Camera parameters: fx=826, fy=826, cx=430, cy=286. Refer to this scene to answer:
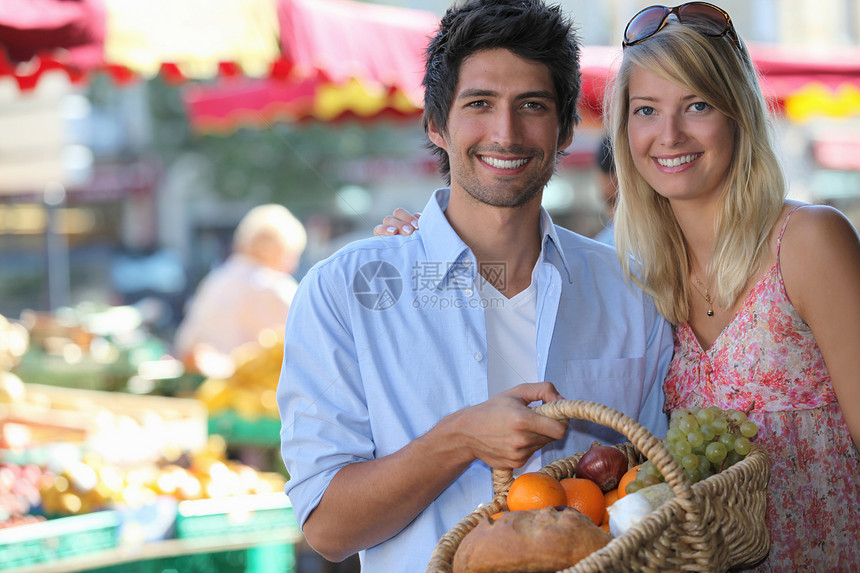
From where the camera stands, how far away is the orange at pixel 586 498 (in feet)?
4.55

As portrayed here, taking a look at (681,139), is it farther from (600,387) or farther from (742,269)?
(600,387)

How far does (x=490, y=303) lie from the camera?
1.82m

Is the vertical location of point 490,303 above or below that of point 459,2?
below

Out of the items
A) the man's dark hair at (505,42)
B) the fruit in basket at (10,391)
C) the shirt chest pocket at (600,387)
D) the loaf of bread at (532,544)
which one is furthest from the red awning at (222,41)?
the fruit in basket at (10,391)

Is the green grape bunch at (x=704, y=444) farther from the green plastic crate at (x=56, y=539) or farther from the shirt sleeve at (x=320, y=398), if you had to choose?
the green plastic crate at (x=56, y=539)

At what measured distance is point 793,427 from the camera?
1.76 meters

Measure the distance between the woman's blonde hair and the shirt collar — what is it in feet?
0.66

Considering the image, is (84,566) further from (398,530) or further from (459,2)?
(459,2)

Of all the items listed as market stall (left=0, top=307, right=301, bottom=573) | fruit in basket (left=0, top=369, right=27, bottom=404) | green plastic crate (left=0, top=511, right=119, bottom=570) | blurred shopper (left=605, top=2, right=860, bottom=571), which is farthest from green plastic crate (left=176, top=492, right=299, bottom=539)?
fruit in basket (left=0, top=369, right=27, bottom=404)

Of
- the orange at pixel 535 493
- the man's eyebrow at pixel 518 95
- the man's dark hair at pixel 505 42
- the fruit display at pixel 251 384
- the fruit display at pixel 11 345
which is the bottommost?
the fruit display at pixel 11 345

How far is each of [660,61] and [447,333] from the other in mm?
796

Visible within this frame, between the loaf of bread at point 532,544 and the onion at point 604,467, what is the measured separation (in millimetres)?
268

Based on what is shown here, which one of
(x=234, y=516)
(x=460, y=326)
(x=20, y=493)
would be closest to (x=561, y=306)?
(x=460, y=326)

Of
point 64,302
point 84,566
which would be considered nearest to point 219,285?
point 84,566
